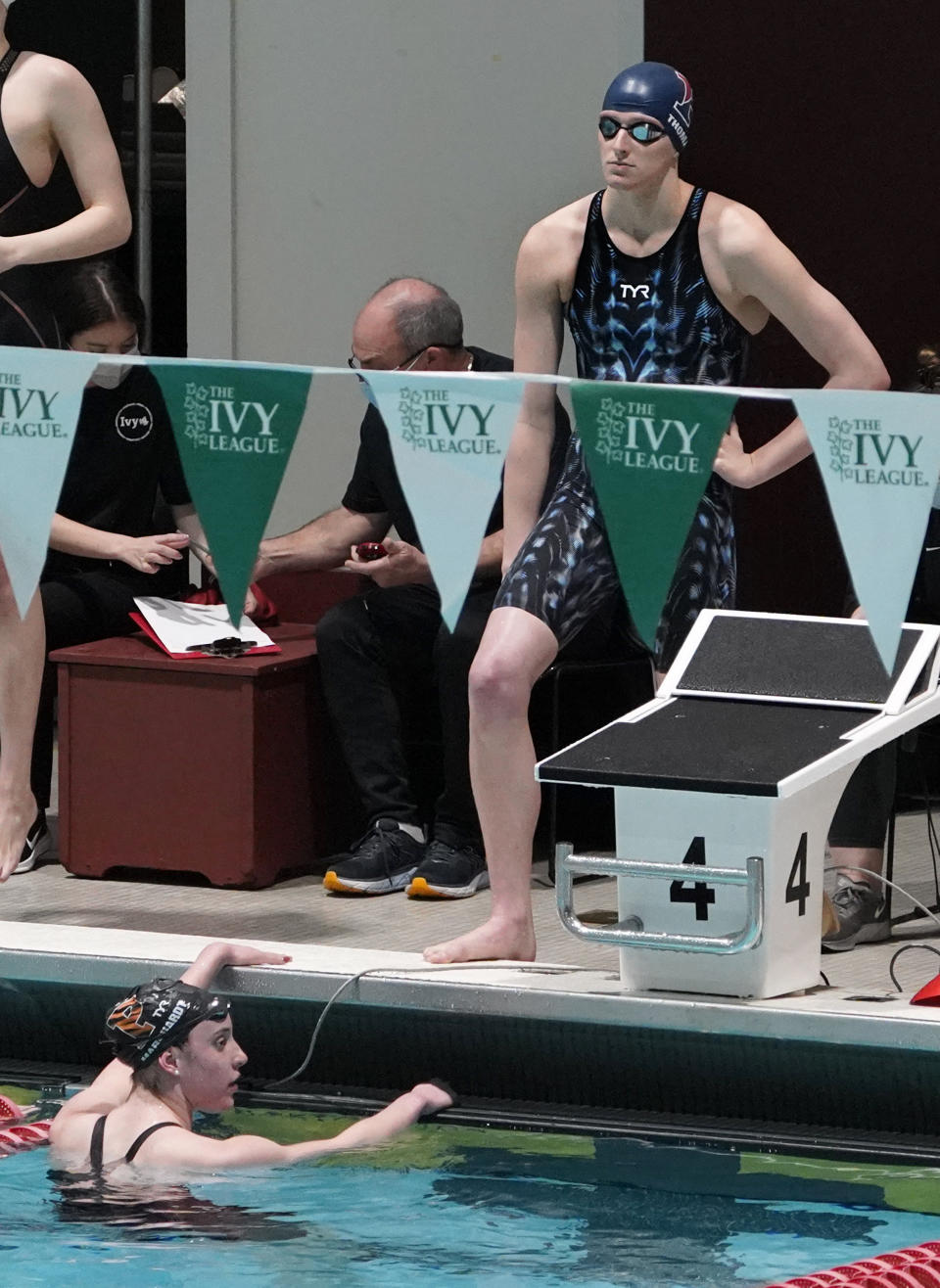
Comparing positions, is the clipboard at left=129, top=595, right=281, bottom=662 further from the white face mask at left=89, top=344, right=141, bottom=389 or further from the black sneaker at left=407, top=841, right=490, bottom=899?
the black sneaker at left=407, top=841, right=490, bottom=899

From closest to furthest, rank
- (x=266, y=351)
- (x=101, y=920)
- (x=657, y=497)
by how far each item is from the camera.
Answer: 1. (x=657, y=497)
2. (x=101, y=920)
3. (x=266, y=351)

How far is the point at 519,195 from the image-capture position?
274 inches

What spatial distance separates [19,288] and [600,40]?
85.2 inches

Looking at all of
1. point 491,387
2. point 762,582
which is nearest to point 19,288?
point 491,387

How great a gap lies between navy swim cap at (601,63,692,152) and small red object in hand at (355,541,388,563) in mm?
1428

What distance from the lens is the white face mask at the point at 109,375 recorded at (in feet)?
19.0

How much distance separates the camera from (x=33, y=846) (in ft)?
19.0

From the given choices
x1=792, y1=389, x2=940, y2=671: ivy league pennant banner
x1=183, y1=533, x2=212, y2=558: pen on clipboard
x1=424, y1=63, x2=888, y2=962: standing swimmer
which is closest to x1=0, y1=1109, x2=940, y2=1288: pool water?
x1=424, y1=63, x2=888, y2=962: standing swimmer

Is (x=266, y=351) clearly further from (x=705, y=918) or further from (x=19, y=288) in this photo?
(x=705, y=918)

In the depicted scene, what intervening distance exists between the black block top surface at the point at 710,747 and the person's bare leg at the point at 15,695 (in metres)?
1.61

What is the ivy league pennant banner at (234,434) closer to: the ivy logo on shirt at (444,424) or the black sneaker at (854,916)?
the ivy logo on shirt at (444,424)

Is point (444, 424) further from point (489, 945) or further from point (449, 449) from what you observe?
point (489, 945)

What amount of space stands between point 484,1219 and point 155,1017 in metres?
0.74

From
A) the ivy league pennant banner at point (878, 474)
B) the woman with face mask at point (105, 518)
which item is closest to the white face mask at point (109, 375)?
the woman with face mask at point (105, 518)
